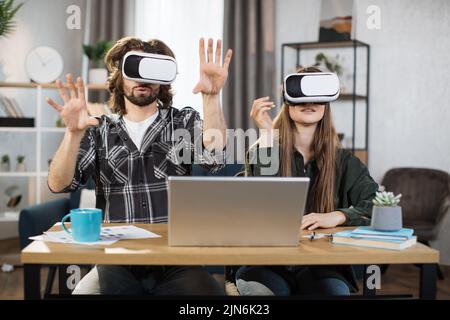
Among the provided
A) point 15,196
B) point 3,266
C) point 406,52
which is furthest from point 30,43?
point 406,52

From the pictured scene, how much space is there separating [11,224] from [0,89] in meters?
0.87

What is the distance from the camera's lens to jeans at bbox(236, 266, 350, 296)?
1574 mm

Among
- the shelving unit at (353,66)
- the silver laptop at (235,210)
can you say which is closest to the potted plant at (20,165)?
the shelving unit at (353,66)

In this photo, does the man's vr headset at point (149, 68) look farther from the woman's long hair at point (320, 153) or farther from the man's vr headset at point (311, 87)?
the woman's long hair at point (320, 153)

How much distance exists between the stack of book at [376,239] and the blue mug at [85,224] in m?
0.52

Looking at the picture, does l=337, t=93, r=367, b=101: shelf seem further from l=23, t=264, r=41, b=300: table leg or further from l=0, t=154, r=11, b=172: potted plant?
l=23, t=264, r=41, b=300: table leg

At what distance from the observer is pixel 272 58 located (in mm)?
3916

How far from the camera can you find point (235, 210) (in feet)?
4.29

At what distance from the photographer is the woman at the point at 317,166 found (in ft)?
5.51

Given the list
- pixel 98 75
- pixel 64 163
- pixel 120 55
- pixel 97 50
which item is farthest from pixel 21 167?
pixel 64 163

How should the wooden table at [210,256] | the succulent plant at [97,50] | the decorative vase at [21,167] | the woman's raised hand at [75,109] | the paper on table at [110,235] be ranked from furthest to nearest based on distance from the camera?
the decorative vase at [21,167]
the succulent plant at [97,50]
the woman's raised hand at [75,109]
the paper on table at [110,235]
the wooden table at [210,256]

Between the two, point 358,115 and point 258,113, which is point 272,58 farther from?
point 258,113

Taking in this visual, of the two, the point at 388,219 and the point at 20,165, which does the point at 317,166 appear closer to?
the point at 388,219

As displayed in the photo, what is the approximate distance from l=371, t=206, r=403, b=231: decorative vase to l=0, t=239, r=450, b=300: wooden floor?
63.9 inches
